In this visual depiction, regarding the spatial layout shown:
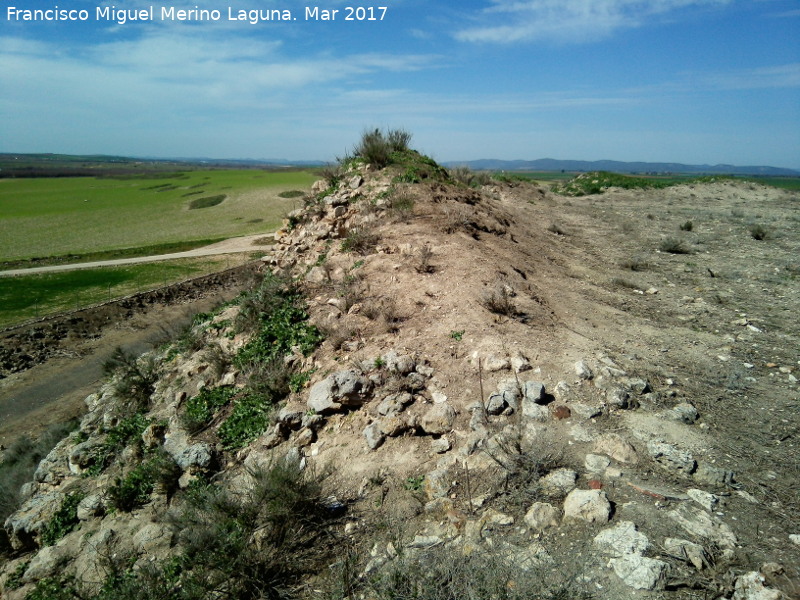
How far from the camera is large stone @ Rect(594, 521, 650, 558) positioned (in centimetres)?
311

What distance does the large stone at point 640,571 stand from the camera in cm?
286

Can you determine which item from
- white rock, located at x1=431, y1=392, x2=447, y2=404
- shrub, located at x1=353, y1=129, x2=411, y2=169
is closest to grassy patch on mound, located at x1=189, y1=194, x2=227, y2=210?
shrub, located at x1=353, y1=129, x2=411, y2=169

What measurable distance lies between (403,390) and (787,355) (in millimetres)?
5256

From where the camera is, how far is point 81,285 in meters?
22.3

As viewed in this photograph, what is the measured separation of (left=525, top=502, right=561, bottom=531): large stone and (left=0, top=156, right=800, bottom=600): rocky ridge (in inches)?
0.6

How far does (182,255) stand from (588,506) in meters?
30.7

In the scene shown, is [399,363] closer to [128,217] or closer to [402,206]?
[402,206]

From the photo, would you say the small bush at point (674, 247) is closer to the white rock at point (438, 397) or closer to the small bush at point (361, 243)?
the small bush at point (361, 243)

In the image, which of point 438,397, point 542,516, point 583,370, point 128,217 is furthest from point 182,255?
point 542,516

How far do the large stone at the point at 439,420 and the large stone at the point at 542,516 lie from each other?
1.26m

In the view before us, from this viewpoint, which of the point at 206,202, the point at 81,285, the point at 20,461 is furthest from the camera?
the point at 206,202

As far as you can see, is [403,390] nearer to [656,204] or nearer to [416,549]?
[416,549]

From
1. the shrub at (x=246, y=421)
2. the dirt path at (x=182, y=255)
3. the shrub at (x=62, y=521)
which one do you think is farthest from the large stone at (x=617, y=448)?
the dirt path at (x=182, y=255)

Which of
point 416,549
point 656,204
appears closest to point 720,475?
point 416,549
